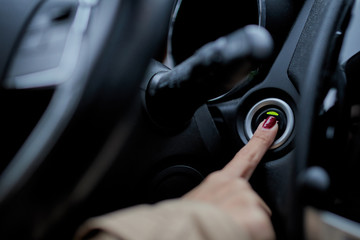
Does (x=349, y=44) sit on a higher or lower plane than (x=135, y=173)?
higher

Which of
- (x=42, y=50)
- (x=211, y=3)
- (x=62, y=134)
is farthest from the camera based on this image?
(x=211, y=3)

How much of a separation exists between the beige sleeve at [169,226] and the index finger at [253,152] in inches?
7.3

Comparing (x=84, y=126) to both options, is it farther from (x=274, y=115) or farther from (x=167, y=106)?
(x=274, y=115)

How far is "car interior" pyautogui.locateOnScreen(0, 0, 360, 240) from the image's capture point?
0.38m

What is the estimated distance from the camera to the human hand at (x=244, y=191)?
1.64 ft

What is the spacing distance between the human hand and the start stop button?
2cm

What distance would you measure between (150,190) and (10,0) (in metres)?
0.42

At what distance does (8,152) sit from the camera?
23.2 inches

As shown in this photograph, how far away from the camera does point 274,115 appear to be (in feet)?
2.40

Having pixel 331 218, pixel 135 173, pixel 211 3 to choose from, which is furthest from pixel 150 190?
pixel 211 3

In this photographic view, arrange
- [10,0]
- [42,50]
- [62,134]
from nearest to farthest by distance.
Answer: [62,134], [42,50], [10,0]

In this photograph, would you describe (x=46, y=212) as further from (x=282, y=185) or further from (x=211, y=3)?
(x=211, y=3)

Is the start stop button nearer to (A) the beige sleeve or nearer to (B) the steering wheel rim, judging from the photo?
(B) the steering wheel rim

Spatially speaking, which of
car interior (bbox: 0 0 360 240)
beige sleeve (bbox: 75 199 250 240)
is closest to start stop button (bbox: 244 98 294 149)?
car interior (bbox: 0 0 360 240)
